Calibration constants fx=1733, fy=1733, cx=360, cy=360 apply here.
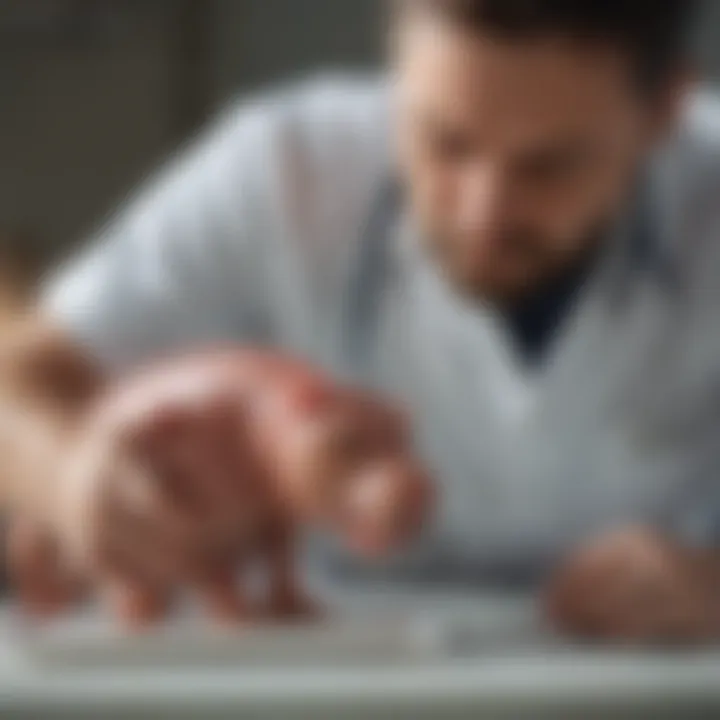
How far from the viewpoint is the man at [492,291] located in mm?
660

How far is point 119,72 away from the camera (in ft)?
2.14

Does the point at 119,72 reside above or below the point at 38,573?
above

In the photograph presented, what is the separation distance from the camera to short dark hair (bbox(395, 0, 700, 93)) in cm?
63

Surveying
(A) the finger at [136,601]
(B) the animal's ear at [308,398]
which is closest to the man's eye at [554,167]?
(B) the animal's ear at [308,398]

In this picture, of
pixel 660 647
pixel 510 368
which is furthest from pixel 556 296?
pixel 660 647

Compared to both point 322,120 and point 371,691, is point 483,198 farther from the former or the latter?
point 371,691

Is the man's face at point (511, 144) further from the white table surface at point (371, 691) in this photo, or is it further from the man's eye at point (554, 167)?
the white table surface at point (371, 691)

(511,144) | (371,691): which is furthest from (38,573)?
(511,144)

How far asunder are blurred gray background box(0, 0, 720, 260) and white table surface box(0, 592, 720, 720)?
169 millimetres

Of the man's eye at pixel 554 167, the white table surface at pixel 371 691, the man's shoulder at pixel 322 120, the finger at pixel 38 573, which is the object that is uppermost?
the man's shoulder at pixel 322 120

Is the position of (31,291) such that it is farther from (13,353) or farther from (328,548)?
(328,548)

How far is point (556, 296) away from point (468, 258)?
0.04 m

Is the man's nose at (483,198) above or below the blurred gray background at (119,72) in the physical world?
below

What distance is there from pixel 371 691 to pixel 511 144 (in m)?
0.21
